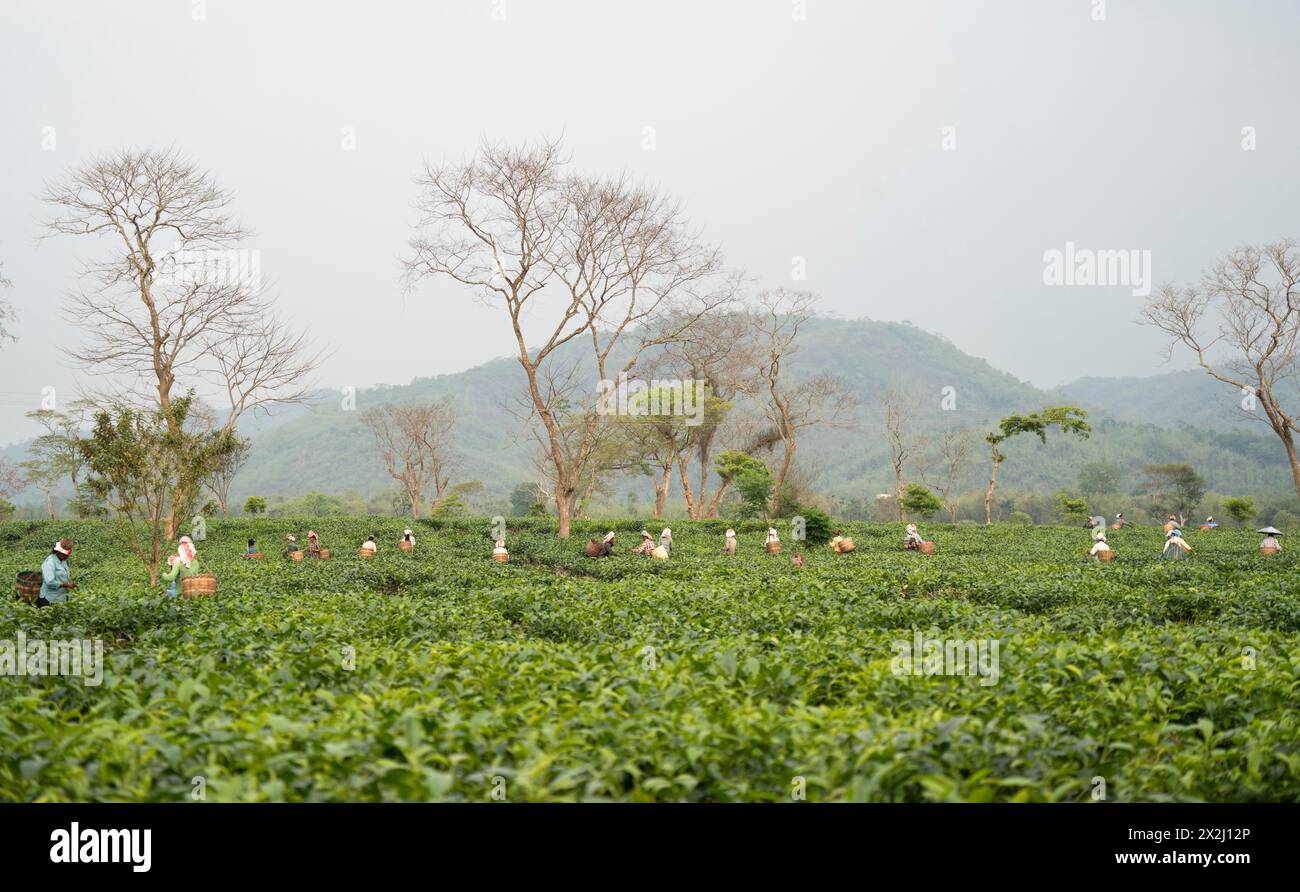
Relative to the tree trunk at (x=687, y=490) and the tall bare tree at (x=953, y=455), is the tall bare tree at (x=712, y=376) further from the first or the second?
the tall bare tree at (x=953, y=455)

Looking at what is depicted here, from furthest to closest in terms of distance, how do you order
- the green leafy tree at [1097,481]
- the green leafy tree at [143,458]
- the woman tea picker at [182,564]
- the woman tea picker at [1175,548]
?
the green leafy tree at [1097,481] → the woman tea picker at [1175,548] → the green leafy tree at [143,458] → the woman tea picker at [182,564]

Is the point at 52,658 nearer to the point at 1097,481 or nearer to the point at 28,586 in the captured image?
the point at 28,586

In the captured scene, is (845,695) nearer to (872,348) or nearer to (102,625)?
(102,625)

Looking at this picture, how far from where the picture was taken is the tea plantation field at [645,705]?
354 cm

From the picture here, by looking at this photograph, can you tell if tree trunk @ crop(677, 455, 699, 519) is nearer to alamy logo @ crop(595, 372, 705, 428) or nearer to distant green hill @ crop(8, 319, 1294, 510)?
alamy logo @ crop(595, 372, 705, 428)

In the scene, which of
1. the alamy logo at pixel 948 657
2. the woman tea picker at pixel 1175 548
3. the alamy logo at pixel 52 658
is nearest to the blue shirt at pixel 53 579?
the alamy logo at pixel 52 658

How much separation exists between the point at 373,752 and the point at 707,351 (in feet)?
134

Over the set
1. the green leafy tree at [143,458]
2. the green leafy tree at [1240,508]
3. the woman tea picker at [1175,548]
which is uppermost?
the green leafy tree at [143,458]

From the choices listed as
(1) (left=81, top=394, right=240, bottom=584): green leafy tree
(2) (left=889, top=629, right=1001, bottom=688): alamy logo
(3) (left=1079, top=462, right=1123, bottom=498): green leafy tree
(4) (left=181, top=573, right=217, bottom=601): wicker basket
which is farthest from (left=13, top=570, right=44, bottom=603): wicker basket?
(3) (left=1079, top=462, right=1123, bottom=498): green leafy tree

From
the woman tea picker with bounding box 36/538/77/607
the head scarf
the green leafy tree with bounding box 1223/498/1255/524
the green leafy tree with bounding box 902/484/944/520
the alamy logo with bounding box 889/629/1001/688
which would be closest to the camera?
the alamy logo with bounding box 889/629/1001/688

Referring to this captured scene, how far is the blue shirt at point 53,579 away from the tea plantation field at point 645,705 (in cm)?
90

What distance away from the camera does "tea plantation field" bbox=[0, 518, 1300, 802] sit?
354 cm
